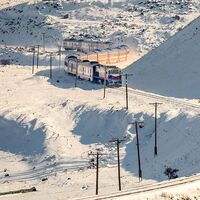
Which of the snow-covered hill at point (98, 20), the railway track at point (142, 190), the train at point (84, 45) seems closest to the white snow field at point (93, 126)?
the railway track at point (142, 190)

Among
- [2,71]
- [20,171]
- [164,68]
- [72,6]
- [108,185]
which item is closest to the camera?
[108,185]

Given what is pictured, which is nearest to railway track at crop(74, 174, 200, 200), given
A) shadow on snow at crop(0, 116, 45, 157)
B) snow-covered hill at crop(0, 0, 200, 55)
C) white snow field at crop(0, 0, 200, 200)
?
white snow field at crop(0, 0, 200, 200)

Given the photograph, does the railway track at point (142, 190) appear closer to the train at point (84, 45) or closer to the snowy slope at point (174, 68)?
the snowy slope at point (174, 68)

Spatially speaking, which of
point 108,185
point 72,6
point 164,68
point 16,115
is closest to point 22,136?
point 16,115

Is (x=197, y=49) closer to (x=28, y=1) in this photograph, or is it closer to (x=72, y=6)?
(x=72, y=6)

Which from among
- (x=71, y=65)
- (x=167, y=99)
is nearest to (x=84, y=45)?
(x=71, y=65)
